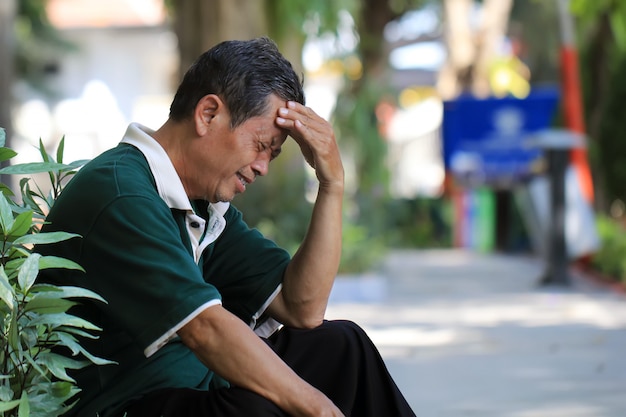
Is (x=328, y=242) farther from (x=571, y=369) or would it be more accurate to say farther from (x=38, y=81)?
(x=38, y=81)

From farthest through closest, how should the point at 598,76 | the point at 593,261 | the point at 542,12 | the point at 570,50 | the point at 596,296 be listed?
the point at 542,12 → the point at 598,76 → the point at 570,50 → the point at 593,261 → the point at 596,296

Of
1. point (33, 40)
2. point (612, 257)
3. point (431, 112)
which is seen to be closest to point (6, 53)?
point (612, 257)

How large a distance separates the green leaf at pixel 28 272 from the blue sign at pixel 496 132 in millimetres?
14463

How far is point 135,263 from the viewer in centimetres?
267

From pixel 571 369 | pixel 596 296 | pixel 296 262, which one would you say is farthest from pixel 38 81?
pixel 296 262

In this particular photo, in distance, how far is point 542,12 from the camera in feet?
96.4

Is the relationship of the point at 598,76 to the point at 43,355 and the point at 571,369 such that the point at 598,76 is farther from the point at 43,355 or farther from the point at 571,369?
the point at 43,355

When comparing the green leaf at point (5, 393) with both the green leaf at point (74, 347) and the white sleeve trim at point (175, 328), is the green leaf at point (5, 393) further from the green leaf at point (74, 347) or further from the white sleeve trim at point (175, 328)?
the white sleeve trim at point (175, 328)

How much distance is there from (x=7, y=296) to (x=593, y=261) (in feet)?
33.6

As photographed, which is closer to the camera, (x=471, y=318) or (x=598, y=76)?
(x=471, y=318)

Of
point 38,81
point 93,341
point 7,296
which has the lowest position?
point 38,81

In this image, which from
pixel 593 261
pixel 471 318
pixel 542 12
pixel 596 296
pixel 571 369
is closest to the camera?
pixel 571 369

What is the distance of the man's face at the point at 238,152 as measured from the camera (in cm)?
297

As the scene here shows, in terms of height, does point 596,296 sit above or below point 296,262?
below
